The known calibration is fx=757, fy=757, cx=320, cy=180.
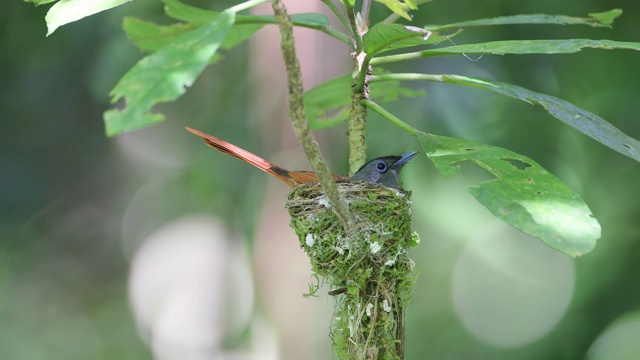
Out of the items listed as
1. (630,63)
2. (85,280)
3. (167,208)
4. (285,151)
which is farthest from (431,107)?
(85,280)

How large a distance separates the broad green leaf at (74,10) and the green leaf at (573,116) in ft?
4.15

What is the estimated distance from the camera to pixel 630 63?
19.0 feet

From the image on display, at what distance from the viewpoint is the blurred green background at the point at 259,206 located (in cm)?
562

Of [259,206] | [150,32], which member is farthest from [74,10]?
[259,206]

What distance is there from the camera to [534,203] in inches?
88.1

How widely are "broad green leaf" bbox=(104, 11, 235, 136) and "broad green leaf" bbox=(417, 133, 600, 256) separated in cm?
88

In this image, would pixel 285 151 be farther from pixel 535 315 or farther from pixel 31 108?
pixel 31 108

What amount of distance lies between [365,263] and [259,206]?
3003 millimetres

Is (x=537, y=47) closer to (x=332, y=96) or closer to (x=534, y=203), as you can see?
(x=534, y=203)

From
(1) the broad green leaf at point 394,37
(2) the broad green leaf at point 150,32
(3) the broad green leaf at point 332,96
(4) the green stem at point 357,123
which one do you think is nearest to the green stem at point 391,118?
(4) the green stem at point 357,123

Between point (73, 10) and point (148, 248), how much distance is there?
5.40 m

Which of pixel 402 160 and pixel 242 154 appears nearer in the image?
pixel 242 154

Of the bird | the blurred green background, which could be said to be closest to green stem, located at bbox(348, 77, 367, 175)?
the bird

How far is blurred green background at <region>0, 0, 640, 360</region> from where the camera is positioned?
221 inches
